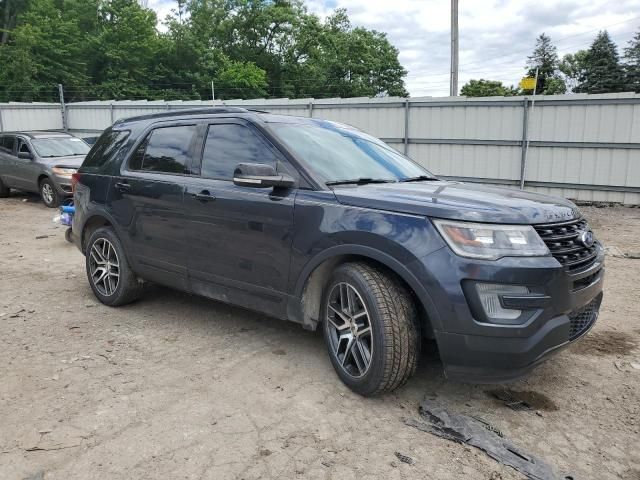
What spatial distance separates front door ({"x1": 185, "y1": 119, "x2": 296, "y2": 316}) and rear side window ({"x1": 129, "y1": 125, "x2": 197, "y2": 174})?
0.22 m

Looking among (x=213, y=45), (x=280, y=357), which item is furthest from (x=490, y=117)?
(x=213, y=45)

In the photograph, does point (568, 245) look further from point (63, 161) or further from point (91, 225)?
point (63, 161)

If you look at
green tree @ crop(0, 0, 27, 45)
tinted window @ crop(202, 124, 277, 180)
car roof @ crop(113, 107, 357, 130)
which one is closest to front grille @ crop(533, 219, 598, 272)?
tinted window @ crop(202, 124, 277, 180)

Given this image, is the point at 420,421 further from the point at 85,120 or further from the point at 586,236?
the point at 85,120

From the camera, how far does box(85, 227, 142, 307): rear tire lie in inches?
195

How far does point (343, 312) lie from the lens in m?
3.44

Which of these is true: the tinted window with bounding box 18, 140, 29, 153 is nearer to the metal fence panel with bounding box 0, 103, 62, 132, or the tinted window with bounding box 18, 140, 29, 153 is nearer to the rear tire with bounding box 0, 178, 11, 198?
the rear tire with bounding box 0, 178, 11, 198

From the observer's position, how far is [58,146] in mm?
12906

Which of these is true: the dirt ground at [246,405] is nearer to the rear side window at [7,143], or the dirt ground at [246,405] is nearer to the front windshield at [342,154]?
the front windshield at [342,154]

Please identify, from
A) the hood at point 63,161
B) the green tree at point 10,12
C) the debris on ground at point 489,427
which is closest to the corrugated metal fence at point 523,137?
the hood at point 63,161

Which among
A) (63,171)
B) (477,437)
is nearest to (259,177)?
(477,437)

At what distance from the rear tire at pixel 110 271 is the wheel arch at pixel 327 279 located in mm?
2004

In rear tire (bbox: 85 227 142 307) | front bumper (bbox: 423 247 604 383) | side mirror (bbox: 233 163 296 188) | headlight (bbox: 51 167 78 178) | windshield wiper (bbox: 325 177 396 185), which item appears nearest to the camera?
front bumper (bbox: 423 247 604 383)

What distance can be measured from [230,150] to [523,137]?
10.00 metres
